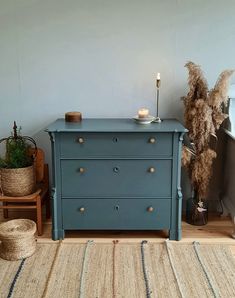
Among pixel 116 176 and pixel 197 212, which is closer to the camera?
pixel 116 176

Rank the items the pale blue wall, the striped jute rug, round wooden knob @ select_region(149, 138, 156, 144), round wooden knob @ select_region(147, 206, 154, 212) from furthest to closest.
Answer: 1. the pale blue wall
2. round wooden knob @ select_region(147, 206, 154, 212)
3. round wooden knob @ select_region(149, 138, 156, 144)
4. the striped jute rug

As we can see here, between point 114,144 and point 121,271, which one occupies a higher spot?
point 114,144

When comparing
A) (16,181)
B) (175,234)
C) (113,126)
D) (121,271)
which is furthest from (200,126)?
(16,181)

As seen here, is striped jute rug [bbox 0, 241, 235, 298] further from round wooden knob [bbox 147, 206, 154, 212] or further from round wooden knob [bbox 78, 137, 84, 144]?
round wooden knob [bbox 78, 137, 84, 144]

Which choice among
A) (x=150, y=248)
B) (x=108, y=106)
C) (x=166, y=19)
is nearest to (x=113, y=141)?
(x=108, y=106)

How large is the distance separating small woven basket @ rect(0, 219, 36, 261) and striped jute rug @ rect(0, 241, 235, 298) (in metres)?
0.04

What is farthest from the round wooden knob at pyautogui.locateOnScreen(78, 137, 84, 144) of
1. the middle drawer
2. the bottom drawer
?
the bottom drawer

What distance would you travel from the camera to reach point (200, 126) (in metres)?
2.65

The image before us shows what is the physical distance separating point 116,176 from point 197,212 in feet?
2.56

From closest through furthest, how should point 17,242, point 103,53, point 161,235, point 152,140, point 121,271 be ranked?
point 121,271 < point 17,242 < point 152,140 < point 161,235 < point 103,53

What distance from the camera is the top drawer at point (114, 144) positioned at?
2.47m

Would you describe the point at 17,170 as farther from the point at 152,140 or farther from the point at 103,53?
the point at 103,53

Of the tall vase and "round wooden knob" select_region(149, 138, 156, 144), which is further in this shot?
the tall vase

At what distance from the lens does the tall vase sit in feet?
9.37
